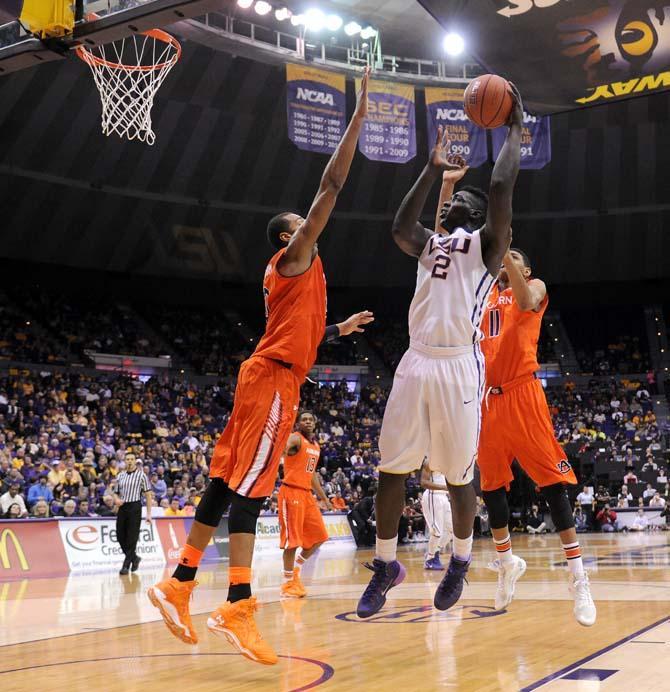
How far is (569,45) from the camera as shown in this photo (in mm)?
9609

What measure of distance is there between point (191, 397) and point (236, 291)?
16.0 ft

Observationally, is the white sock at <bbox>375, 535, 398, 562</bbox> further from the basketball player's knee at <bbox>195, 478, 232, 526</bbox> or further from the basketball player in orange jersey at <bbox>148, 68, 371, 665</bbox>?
the basketball player's knee at <bbox>195, 478, 232, 526</bbox>

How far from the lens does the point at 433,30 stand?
24125mm

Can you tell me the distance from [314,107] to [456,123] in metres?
3.86

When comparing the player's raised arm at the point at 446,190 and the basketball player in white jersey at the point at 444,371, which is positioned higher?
the player's raised arm at the point at 446,190

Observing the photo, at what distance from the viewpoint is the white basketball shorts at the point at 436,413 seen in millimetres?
4629

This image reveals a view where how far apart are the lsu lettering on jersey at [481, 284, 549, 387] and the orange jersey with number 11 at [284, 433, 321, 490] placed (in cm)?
366

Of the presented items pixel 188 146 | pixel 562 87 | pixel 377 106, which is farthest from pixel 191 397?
pixel 562 87

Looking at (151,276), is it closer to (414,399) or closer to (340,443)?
(340,443)

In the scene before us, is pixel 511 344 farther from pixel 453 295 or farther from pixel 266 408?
pixel 266 408

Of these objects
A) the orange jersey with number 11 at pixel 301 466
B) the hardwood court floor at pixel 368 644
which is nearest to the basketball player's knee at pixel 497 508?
the hardwood court floor at pixel 368 644

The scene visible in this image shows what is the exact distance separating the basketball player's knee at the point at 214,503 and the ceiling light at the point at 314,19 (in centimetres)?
1968

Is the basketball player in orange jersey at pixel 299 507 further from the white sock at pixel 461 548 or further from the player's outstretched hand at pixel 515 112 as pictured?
the player's outstretched hand at pixel 515 112

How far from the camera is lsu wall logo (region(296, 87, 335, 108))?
19781 millimetres
